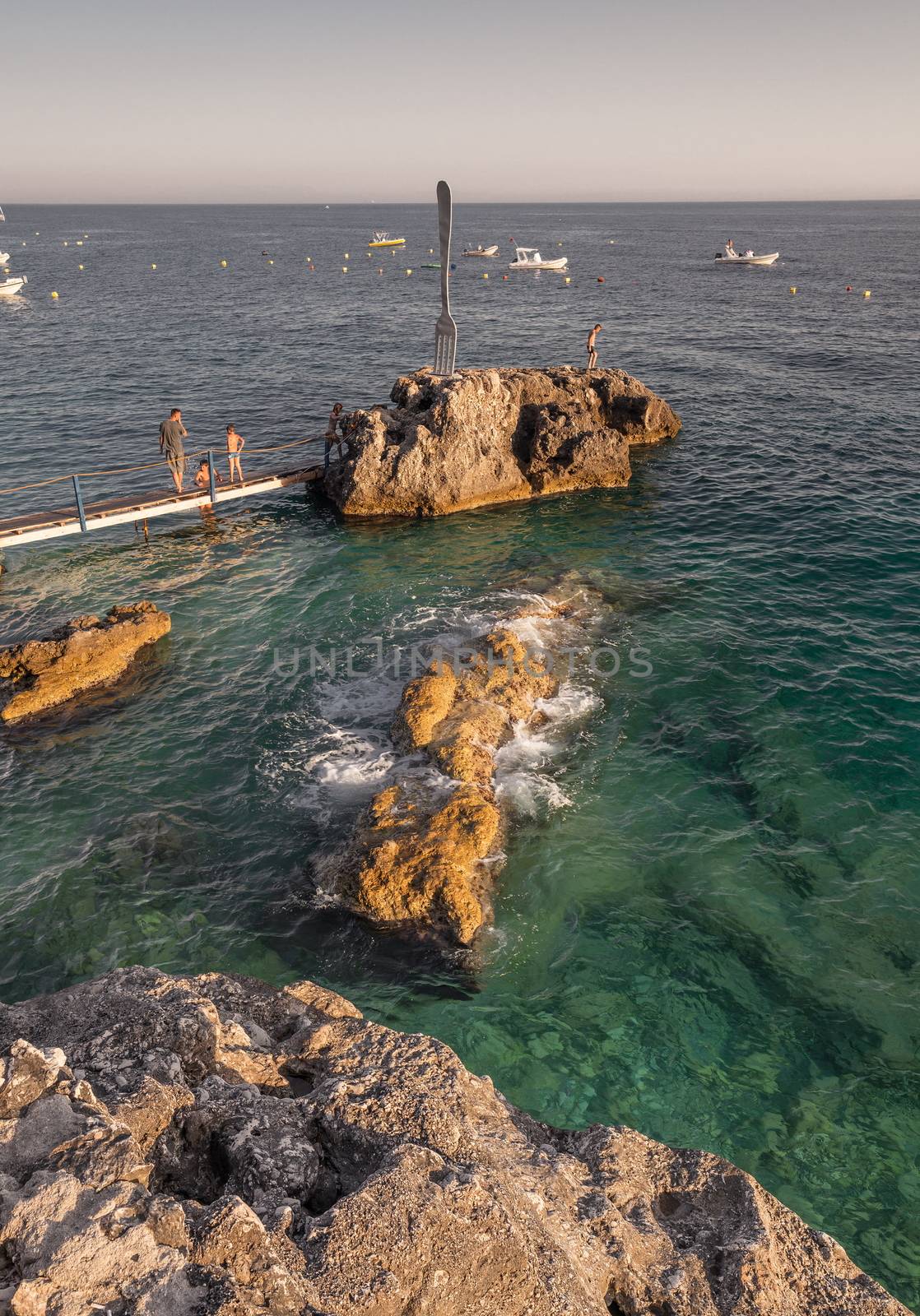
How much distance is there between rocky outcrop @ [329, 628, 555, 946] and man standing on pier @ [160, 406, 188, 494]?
48.7ft

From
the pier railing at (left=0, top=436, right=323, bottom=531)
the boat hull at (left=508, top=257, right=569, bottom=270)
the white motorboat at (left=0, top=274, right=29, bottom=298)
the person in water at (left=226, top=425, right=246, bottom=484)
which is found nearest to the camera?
the pier railing at (left=0, top=436, right=323, bottom=531)

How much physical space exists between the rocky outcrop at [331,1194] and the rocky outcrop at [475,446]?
21.6 m

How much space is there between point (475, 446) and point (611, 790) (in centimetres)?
1694

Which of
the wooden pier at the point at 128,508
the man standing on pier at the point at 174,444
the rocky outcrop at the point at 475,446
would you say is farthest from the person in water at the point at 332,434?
the man standing on pier at the point at 174,444

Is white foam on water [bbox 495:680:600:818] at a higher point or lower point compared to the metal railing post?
lower

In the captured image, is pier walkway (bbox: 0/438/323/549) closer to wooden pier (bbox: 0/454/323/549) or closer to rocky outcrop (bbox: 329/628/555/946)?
wooden pier (bbox: 0/454/323/549)

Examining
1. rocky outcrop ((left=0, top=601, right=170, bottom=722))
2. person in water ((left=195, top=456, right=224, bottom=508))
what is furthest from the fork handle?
rocky outcrop ((left=0, top=601, right=170, bottom=722))

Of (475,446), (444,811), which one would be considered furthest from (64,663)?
(475,446)

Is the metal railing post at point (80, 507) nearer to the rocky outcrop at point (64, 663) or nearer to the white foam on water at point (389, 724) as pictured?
the rocky outcrop at point (64, 663)

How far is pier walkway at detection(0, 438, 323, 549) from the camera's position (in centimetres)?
2344

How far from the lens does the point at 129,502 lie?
25.8 m

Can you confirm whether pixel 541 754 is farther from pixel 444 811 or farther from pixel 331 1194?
pixel 331 1194

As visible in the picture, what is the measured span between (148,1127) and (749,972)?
904 centimetres

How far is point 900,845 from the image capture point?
533 inches
